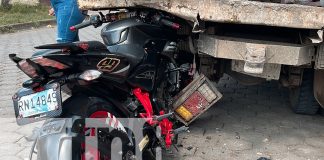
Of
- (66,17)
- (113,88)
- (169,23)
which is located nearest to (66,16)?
(66,17)

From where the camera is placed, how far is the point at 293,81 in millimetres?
3770

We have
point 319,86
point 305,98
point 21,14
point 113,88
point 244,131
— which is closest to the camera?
point 113,88

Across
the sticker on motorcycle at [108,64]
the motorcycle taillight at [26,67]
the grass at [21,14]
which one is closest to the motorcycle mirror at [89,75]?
the sticker on motorcycle at [108,64]

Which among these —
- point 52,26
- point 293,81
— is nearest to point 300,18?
point 293,81

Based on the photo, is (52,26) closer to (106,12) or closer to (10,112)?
(10,112)

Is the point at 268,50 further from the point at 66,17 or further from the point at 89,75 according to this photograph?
the point at 66,17

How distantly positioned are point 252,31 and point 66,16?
1.87 m

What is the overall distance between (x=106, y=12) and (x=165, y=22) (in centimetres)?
74

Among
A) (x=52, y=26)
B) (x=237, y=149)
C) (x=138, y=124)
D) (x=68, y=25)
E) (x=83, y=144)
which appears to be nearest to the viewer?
(x=83, y=144)

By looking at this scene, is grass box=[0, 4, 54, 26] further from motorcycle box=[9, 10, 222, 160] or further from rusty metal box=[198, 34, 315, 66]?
rusty metal box=[198, 34, 315, 66]

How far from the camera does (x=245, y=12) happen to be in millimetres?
3047

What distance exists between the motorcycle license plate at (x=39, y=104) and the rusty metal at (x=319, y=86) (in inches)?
95.8

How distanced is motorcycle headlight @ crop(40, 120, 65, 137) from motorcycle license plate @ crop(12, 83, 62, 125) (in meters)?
0.07

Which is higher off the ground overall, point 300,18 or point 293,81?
point 300,18
